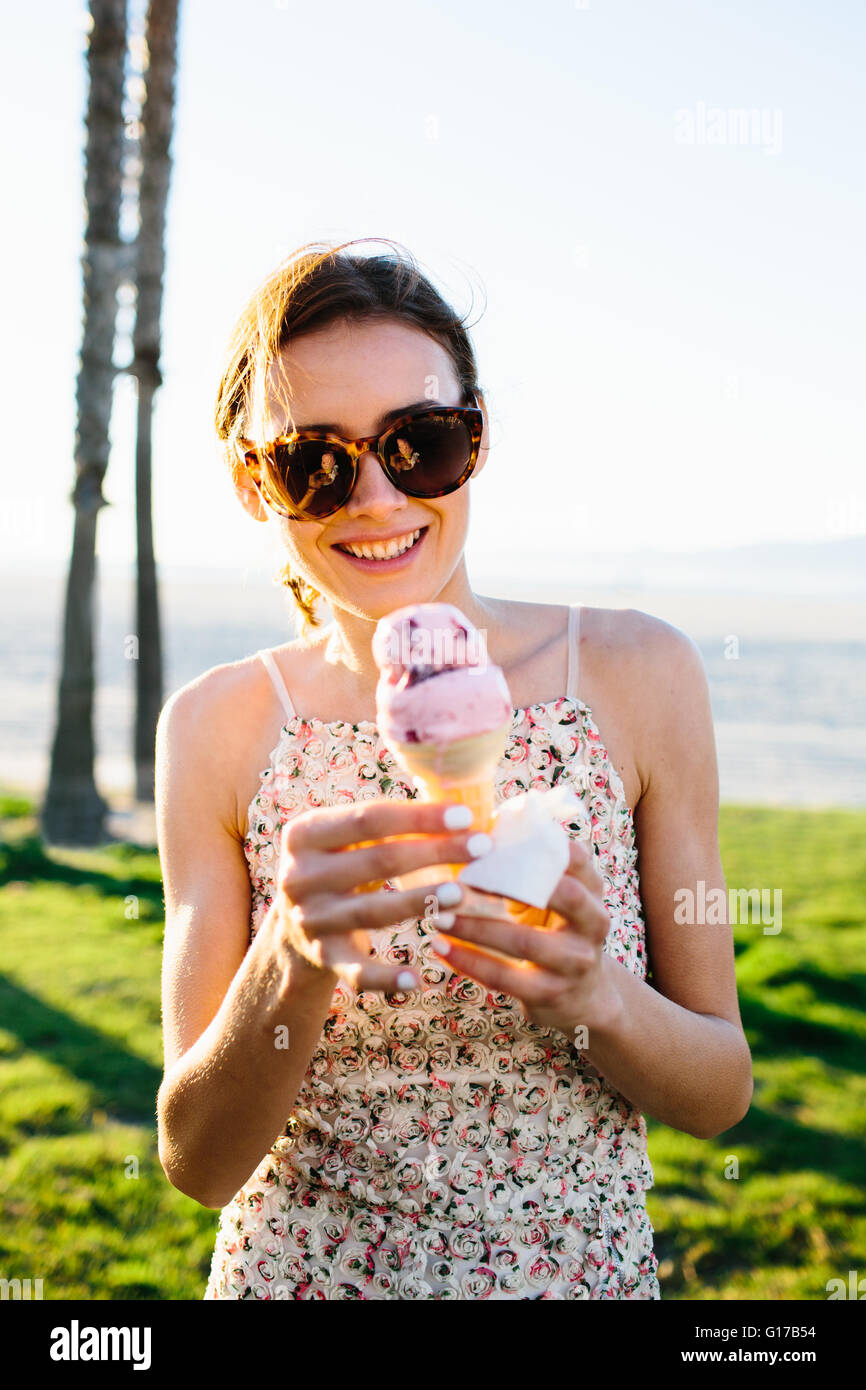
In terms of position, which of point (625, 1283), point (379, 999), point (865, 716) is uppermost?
point (379, 999)

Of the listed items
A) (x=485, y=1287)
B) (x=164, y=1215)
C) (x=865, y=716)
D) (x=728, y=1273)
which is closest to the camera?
(x=485, y=1287)

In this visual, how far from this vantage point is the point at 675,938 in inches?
90.0

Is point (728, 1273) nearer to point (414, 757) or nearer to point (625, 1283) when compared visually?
point (625, 1283)

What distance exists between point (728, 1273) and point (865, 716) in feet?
80.1

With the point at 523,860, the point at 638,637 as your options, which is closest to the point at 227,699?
the point at 638,637

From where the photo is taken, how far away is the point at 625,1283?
2223 millimetres

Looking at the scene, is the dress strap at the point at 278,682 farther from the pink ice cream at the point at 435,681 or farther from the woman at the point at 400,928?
the pink ice cream at the point at 435,681

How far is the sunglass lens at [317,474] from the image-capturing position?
81.5 inches

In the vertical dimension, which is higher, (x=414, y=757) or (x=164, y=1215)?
(x=414, y=757)

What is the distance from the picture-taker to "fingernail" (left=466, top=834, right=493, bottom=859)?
1.62 metres

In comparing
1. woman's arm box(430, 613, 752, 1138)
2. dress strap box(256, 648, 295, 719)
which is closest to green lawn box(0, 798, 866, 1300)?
woman's arm box(430, 613, 752, 1138)

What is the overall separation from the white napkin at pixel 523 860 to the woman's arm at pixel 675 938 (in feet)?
1.19

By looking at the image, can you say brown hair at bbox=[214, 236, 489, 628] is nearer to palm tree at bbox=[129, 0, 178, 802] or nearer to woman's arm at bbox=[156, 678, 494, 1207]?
woman's arm at bbox=[156, 678, 494, 1207]

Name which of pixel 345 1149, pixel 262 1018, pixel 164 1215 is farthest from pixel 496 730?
pixel 164 1215
